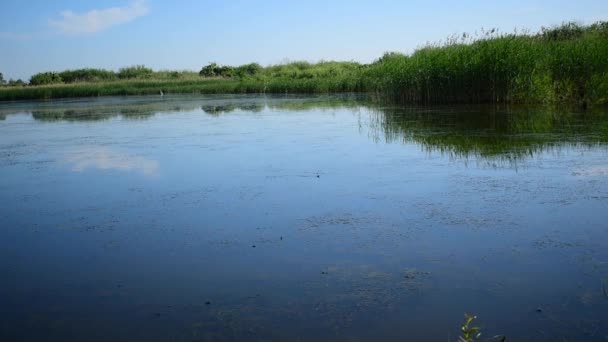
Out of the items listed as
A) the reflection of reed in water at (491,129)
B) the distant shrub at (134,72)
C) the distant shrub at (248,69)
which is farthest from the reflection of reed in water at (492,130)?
the distant shrub at (134,72)

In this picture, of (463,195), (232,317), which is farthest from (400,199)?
(232,317)

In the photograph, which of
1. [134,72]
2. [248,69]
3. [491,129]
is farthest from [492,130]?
[134,72]

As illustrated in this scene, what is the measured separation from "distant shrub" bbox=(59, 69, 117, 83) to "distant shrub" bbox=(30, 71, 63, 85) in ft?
1.92

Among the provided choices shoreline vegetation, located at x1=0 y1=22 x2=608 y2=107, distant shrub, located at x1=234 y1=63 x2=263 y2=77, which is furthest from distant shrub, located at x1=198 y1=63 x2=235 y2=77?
shoreline vegetation, located at x1=0 y1=22 x2=608 y2=107

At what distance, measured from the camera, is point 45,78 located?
44062mm

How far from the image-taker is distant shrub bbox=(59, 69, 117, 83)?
1724 inches

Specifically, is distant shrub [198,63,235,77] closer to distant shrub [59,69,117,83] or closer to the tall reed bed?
distant shrub [59,69,117,83]

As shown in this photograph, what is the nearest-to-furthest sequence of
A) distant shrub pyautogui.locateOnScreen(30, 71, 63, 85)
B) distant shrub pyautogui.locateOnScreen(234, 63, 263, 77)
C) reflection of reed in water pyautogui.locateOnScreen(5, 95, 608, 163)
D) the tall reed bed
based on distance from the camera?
reflection of reed in water pyautogui.locateOnScreen(5, 95, 608, 163), the tall reed bed, distant shrub pyautogui.locateOnScreen(234, 63, 263, 77), distant shrub pyautogui.locateOnScreen(30, 71, 63, 85)

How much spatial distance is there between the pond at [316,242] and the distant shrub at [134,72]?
3824cm

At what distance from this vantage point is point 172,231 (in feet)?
14.0

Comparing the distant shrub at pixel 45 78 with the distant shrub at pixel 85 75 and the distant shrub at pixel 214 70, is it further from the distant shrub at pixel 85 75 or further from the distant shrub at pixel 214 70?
the distant shrub at pixel 214 70

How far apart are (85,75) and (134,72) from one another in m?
3.80

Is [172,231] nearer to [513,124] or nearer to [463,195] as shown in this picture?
[463,195]

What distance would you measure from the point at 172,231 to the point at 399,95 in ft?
36.8
